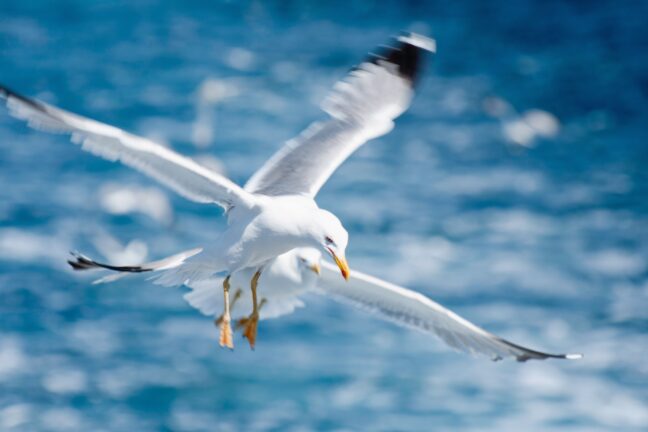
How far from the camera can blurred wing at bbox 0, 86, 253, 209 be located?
431 cm

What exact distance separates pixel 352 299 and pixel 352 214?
5.44m

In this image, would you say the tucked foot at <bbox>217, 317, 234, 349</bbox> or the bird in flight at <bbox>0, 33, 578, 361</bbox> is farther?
the tucked foot at <bbox>217, 317, 234, 349</bbox>

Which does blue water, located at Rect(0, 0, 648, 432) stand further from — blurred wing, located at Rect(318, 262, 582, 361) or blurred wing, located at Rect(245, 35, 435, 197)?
blurred wing, located at Rect(245, 35, 435, 197)

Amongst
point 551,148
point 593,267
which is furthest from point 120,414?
point 551,148

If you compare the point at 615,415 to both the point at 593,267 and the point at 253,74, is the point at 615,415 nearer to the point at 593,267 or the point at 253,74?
the point at 593,267

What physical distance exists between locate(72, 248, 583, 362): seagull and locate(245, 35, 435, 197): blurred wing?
401mm

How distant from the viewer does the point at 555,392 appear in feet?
28.1

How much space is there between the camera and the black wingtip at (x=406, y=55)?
5418 mm

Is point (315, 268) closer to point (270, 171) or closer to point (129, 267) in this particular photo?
point (270, 171)

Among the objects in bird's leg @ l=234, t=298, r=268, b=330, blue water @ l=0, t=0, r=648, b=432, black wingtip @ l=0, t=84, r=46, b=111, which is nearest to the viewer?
black wingtip @ l=0, t=84, r=46, b=111

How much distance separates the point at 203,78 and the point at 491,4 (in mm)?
4038

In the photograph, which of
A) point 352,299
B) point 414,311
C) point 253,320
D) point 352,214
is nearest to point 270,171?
point 253,320

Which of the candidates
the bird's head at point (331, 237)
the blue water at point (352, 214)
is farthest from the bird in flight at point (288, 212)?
the blue water at point (352, 214)

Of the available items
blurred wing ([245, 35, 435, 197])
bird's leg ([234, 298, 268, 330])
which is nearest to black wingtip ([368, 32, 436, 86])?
blurred wing ([245, 35, 435, 197])
